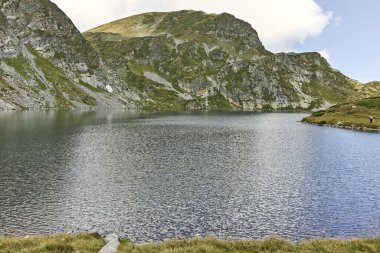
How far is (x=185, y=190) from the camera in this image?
55.9m

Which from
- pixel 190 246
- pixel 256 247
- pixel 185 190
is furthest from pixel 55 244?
pixel 185 190

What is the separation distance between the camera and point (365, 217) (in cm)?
4497

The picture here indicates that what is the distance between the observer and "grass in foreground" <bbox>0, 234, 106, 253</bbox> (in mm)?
26953

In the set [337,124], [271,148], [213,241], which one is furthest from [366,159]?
[337,124]

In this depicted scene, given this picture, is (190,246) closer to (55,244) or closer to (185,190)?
(55,244)

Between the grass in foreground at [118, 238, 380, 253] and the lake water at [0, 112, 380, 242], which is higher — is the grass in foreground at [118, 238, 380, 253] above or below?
above

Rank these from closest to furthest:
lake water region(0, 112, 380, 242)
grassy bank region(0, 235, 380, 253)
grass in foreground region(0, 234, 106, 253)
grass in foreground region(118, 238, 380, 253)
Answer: grass in foreground region(0, 234, 106, 253) < grassy bank region(0, 235, 380, 253) < grass in foreground region(118, 238, 380, 253) < lake water region(0, 112, 380, 242)

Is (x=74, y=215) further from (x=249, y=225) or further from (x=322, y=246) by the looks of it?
(x=322, y=246)

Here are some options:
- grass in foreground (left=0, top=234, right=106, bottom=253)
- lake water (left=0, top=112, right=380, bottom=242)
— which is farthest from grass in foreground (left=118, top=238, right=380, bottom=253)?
lake water (left=0, top=112, right=380, bottom=242)

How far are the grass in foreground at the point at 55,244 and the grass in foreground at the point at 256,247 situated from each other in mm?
2412

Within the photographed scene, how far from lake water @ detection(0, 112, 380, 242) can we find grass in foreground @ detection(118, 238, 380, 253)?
27.3 ft

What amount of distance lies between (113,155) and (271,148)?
4556 cm

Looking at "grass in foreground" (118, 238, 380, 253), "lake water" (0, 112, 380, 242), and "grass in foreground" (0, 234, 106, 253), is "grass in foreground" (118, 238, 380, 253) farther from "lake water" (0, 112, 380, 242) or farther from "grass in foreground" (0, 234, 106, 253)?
"lake water" (0, 112, 380, 242)

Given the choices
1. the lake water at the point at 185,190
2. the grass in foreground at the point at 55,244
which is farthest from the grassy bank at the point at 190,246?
the lake water at the point at 185,190
